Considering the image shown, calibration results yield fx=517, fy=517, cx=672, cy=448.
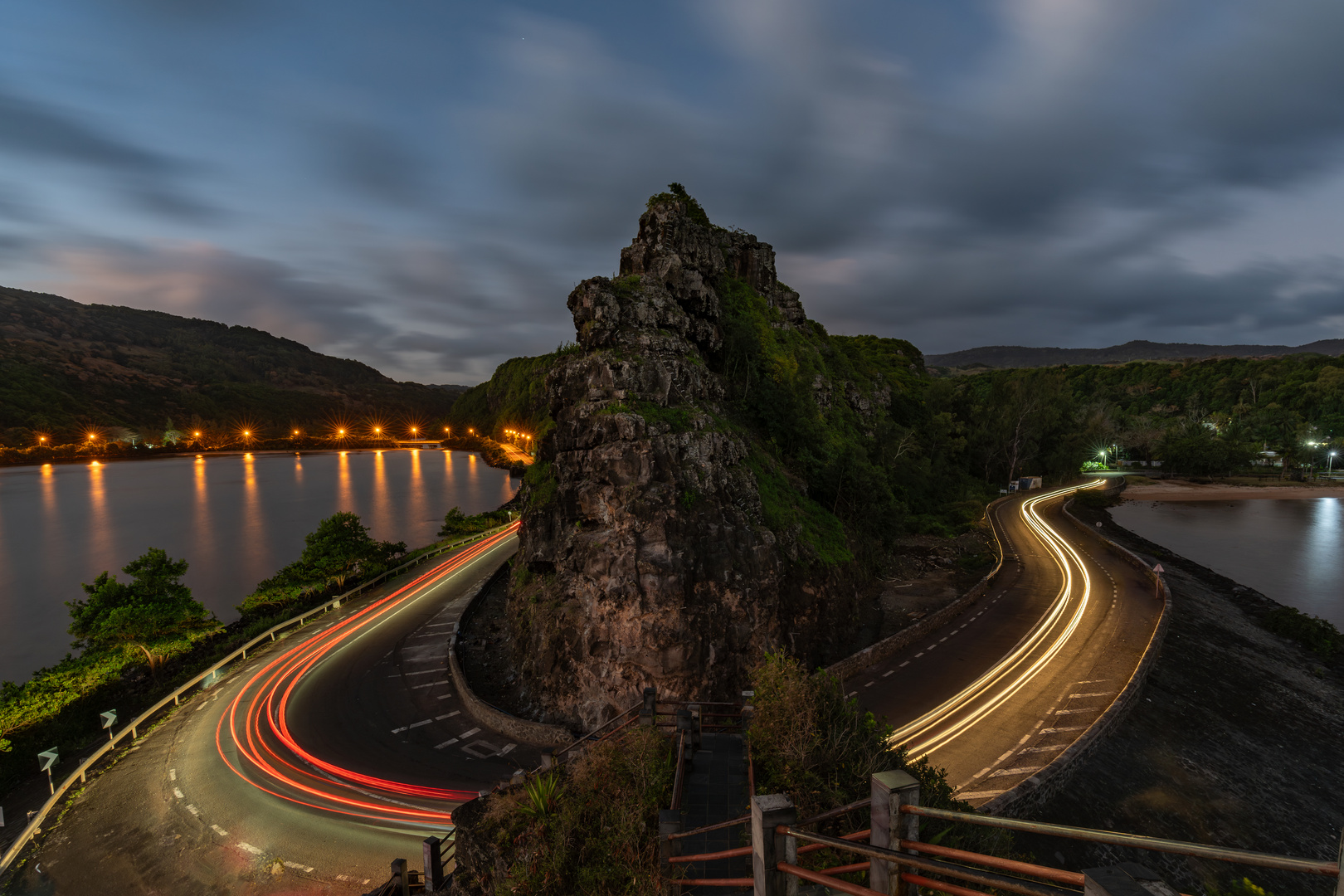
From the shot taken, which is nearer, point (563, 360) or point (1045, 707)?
point (1045, 707)

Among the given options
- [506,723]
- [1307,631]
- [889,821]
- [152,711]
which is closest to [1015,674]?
[506,723]

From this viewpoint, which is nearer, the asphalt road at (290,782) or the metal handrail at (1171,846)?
the metal handrail at (1171,846)

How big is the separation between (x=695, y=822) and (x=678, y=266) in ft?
106

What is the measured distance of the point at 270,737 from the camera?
22844 millimetres

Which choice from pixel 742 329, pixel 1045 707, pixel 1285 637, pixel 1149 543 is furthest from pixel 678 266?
pixel 1149 543

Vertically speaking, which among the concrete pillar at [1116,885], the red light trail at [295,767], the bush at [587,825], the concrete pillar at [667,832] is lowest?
the red light trail at [295,767]

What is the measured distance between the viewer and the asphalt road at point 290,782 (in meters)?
16.0

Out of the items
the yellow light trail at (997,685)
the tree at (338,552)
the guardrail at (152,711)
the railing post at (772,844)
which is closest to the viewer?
the railing post at (772,844)

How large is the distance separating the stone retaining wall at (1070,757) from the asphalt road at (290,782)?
56.3ft

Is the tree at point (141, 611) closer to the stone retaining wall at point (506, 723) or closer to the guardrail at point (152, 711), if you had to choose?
the guardrail at point (152, 711)

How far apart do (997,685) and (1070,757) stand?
5.67m

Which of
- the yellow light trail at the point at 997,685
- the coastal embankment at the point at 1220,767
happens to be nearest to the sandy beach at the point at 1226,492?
the coastal embankment at the point at 1220,767

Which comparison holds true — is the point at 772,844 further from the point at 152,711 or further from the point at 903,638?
the point at 152,711

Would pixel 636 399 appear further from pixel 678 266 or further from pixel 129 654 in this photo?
pixel 129 654
